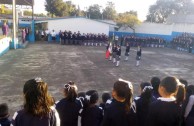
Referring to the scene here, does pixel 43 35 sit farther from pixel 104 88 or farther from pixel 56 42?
pixel 104 88

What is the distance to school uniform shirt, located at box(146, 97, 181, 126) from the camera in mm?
3975

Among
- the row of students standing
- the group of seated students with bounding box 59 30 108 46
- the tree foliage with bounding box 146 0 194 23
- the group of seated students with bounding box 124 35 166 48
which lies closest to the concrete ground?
the row of students standing

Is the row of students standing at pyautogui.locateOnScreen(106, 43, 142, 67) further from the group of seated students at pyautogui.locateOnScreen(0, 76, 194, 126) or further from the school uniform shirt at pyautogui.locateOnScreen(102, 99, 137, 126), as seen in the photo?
the school uniform shirt at pyautogui.locateOnScreen(102, 99, 137, 126)

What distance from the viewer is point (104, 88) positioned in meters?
12.1

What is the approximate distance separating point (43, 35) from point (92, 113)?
102 ft

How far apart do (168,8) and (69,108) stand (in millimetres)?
72495

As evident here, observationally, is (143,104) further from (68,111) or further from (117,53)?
(117,53)

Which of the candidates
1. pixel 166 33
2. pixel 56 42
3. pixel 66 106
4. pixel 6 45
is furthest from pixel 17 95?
pixel 166 33

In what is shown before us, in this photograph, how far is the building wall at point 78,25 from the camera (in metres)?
37.2

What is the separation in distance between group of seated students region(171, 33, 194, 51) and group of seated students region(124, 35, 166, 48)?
1.83 metres

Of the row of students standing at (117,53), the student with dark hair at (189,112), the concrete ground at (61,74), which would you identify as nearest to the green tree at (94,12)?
the row of students standing at (117,53)

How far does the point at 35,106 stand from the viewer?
3.28m

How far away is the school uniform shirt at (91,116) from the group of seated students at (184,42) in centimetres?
2862

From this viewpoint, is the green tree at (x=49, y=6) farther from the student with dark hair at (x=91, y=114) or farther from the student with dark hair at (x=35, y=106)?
the student with dark hair at (x=35, y=106)
